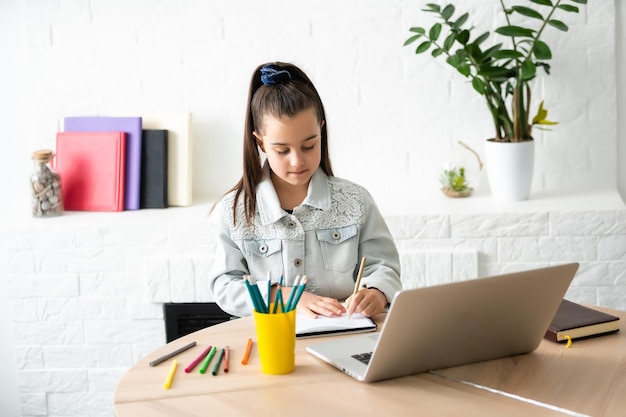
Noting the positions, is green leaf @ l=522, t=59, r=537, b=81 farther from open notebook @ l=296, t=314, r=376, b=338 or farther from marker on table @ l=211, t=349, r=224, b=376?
marker on table @ l=211, t=349, r=224, b=376

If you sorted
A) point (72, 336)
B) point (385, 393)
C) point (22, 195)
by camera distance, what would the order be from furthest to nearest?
point (22, 195) < point (72, 336) < point (385, 393)

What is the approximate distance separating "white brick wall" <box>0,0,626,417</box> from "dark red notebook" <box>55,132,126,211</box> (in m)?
0.11

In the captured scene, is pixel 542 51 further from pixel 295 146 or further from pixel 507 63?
pixel 295 146

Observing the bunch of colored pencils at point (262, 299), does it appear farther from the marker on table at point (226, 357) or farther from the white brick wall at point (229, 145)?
the white brick wall at point (229, 145)

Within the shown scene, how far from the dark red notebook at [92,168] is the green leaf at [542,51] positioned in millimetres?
1453

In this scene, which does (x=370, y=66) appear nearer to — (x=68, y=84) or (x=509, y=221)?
(x=509, y=221)

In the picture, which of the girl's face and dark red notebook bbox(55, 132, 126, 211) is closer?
the girl's face

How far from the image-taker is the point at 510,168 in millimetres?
3105

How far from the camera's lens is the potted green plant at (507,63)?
Answer: 3.00 metres

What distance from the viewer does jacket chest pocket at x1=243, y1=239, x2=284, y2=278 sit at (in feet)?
7.14

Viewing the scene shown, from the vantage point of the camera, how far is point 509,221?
119 inches

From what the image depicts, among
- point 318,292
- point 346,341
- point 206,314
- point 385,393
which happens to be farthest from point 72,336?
point 385,393

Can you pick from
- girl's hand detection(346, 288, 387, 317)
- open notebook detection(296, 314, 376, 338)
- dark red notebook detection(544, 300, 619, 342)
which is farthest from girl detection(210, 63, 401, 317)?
dark red notebook detection(544, 300, 619, 342)

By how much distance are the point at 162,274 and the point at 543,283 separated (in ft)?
5.87
